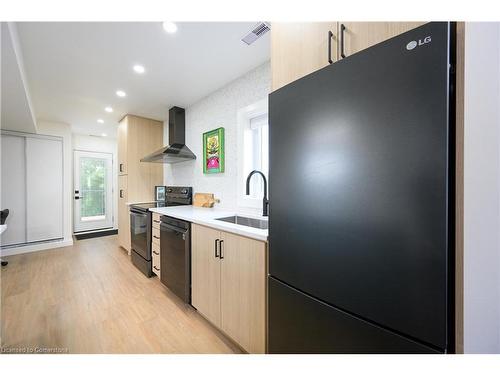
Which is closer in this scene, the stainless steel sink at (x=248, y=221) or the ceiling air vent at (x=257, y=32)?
the ceiling air vent at (x=257, y=32)

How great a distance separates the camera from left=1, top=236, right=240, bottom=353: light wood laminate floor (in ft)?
4.91

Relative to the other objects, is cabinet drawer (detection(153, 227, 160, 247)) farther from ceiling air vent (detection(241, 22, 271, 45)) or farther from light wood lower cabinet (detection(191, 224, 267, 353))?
ceiling air vent (detection(241, 22, 271, 45))

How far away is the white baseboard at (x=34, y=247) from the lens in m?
3.41

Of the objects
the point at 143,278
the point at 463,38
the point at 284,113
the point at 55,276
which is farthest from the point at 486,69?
the point at 55,276

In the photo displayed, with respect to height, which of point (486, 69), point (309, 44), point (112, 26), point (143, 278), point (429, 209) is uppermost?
point (112, 26)

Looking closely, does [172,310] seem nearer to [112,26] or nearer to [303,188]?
[303,188]

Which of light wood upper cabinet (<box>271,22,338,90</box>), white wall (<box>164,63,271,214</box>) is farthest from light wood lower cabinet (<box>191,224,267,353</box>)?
light wood upper cabinet (<box>271,22,338,90</box>)

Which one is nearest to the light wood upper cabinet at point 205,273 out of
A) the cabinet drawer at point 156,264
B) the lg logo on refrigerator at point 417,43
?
the cabinet drawer at point 156,264

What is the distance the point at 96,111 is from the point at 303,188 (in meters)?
4.01

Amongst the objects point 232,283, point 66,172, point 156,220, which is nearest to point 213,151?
point 156,220

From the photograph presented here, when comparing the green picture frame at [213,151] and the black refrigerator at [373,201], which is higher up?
the green picture frame at [213,151]

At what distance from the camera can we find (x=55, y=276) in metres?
2.63

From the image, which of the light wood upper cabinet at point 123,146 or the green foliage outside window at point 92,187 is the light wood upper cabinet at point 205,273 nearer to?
the light wood upper cabinet at point 123,146

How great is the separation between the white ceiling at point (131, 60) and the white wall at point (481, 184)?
145cm
